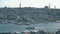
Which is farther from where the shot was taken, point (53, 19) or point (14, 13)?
point (14, 13)

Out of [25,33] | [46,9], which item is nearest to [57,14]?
[46,9]

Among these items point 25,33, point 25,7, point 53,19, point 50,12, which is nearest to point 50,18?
point 53,19

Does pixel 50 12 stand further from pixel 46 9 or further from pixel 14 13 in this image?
pixel 14 13

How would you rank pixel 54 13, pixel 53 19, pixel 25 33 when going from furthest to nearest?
pixel 54 13, pixel 53 19, pixel 25 33

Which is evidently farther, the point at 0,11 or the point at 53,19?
the point at 0,11

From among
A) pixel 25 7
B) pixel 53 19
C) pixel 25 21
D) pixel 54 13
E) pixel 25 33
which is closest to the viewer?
pixel 25 33

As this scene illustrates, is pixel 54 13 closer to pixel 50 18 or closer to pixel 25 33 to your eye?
pixel 50 18
